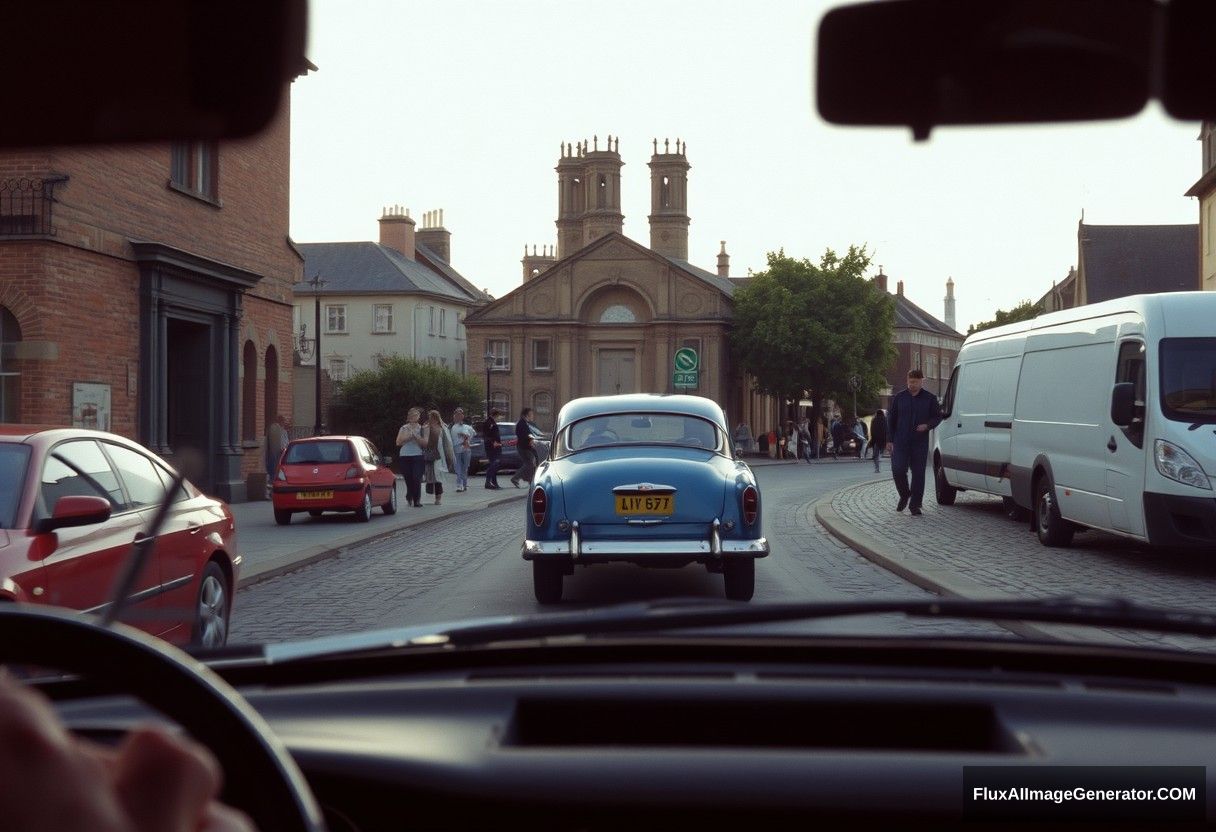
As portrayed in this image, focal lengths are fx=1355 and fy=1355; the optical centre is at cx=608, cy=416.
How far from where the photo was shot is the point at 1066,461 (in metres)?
14.2

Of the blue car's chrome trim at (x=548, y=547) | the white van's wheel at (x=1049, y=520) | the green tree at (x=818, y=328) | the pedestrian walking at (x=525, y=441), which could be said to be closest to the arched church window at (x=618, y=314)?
the green tree at (x=818, y=328)

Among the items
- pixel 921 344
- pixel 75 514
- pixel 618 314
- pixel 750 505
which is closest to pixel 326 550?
pixel 750 505

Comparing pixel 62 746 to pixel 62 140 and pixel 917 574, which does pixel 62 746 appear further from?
pixel 917 574

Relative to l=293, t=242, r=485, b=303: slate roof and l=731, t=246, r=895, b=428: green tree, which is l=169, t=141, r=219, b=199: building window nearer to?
l=731, t=246, r=895, b=428: green tree

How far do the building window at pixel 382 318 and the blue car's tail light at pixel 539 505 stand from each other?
75144mm

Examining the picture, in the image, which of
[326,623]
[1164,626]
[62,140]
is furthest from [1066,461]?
[62,140]

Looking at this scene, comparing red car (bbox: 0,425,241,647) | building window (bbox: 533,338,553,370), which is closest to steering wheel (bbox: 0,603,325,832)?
red car (bbox: 0,425,241,647)

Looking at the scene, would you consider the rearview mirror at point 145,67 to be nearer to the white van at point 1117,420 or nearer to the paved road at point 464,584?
the paved road at point 464,584

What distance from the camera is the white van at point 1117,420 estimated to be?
11938 millimetres

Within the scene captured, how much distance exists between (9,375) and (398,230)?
7144 cm

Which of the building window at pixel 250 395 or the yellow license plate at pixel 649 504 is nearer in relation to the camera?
the yellow license plate at pixel 649 504

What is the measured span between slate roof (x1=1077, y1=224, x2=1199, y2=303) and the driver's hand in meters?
69.6

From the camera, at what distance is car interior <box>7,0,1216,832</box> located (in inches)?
63.2

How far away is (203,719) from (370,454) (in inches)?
857
